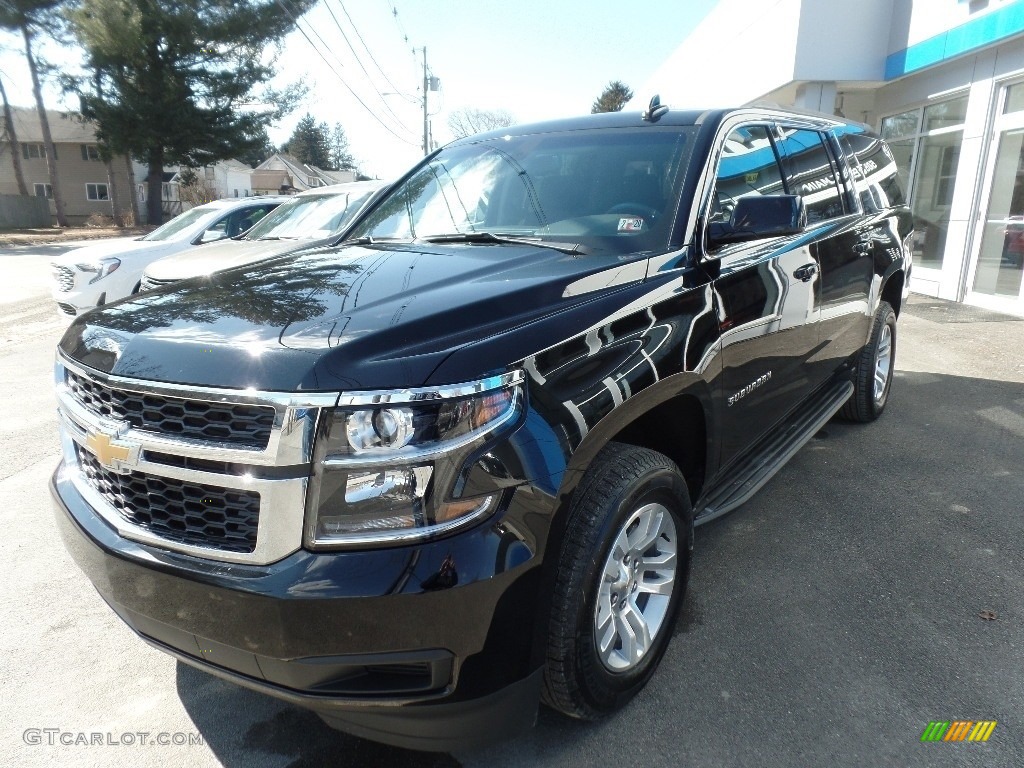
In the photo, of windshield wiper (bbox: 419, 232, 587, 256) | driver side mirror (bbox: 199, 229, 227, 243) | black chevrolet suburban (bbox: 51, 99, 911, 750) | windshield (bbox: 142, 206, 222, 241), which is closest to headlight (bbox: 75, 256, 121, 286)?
windshield (bbox: 142, 206, 222, 241)

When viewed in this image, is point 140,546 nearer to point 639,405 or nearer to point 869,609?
point 639,405

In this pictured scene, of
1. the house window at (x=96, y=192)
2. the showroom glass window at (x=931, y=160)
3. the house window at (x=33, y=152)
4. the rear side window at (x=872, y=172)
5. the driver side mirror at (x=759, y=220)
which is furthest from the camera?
the house window at (x=96, y=192)

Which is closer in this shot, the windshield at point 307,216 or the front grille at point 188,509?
the front grille at point 188,509

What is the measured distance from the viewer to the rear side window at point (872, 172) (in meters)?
4.55

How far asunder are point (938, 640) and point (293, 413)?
2.54m

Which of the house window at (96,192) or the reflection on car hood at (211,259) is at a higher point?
the reflection on car hood at (211,259)

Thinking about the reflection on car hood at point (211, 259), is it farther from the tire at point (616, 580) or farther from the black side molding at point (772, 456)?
the tire at point (616, 580)

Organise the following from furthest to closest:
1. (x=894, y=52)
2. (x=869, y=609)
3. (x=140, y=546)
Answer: (x=894, y=52) → (x=869, y=609) → (x=140, y=546)

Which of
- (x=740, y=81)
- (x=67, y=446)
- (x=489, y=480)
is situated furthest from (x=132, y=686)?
(x=740, y=81)

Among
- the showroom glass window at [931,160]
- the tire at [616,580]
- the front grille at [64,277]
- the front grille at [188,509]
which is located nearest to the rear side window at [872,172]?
the tire at [616,580]

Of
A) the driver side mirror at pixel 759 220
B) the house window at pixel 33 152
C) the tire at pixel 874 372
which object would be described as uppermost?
the house window at pixel 33 152

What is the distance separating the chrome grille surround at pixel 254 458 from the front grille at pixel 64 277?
7.83 metres

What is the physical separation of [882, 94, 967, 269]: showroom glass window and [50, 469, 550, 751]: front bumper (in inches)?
434

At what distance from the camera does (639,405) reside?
7.25ft
